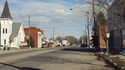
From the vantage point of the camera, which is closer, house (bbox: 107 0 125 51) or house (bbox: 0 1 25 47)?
house (bbox: 107 0 125 51)

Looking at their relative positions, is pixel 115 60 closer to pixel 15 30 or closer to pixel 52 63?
pixel 52 63

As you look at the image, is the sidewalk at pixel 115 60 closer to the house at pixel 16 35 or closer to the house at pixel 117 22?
the house at pixel 117 22

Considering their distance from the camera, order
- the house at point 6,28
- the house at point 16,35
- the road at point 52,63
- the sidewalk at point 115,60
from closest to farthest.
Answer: the sidewalk at point 115,60 < the road at point 52,63 < the house at point 6,28 < the house at point 16,35

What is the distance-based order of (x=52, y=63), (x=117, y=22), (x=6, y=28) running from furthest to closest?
1. (x=6, y=28)
2. (x=117, y=22)
3. (x=52, y=63)

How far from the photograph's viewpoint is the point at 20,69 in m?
9.53

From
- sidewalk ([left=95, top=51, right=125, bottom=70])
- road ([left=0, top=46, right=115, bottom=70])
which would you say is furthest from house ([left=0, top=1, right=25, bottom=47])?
sidewalk ([left=95, top=51, right=125, bottom=70])

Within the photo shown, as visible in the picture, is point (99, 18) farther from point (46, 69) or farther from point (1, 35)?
point (1, 35)

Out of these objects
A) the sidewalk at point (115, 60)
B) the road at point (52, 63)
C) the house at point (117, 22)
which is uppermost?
the house at point (117, 22)

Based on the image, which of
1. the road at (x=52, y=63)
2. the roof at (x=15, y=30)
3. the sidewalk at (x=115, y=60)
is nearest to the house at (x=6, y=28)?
the roof at (x=15, y=30)

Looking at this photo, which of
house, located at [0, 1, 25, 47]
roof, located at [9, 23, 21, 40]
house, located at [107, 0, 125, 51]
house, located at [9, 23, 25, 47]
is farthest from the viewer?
house, located at [9, 23, 25, 47]

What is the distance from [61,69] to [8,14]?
146ft

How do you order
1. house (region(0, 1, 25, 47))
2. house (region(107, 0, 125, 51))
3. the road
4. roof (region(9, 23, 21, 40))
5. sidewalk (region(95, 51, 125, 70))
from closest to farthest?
house (region(107, 0, 125, 51))
sidewalk (region(95, 51, 125, 70))
the road
house (region(0, 1, 25, 47))
roof (region(9, 23, 21, 40))

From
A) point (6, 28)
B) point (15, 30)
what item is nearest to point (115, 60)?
point (6, 28)

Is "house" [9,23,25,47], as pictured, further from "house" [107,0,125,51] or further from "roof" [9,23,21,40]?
"house" [107,0,125,51]
